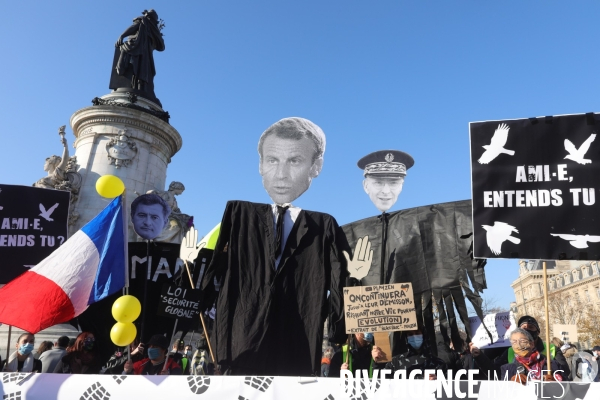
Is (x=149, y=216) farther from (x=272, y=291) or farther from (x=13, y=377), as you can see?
(x=13, y=377)

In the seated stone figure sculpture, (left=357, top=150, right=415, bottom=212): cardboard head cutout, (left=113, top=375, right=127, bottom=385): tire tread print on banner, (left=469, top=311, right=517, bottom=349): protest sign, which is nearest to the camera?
(left=113, top=375, right=127, bottom=385): tire tread print on banner

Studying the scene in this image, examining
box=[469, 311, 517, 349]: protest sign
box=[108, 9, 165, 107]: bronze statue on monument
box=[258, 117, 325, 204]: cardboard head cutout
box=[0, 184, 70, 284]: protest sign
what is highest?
box=[108, 9, 165, 107]: bronze statue on monument

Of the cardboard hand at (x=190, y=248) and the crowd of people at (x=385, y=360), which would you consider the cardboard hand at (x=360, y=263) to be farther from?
the cardboard hand at (x=190, y=248)

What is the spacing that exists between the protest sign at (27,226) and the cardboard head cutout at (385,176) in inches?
194

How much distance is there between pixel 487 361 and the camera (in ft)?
21.0

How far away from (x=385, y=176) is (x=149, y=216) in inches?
168

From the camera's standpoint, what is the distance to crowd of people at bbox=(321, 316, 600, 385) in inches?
170

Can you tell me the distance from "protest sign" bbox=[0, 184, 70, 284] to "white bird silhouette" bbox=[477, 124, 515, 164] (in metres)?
5.72

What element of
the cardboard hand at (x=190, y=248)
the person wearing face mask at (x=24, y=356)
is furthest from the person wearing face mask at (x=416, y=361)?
the person wearing face mask at (x=24, y=356)

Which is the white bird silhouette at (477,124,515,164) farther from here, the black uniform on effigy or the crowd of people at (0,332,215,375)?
the crowd of people at (0,332,215,375)

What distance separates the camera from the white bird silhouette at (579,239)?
4.30m

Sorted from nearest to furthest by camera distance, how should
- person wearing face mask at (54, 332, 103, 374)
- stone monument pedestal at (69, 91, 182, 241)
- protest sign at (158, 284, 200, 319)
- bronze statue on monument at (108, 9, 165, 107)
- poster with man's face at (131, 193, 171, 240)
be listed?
1. person wearing face mask at (54, 332, 103, 374)
2. protest sign at (158, 284, 200, 319)
3. poster with man's face at (131, 193, 171, 240)
4. stone monument pedestal at (69, 91, 182, 241)
5. bronze statue on monument at (108, 9, 165, 107)

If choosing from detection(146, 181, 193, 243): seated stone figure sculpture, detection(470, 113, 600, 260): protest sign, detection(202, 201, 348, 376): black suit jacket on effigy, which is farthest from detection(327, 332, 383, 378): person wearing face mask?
detection(146, 181, 193, 243): seated stone figure sculpture

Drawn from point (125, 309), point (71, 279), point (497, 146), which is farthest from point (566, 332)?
point (71, 279)
